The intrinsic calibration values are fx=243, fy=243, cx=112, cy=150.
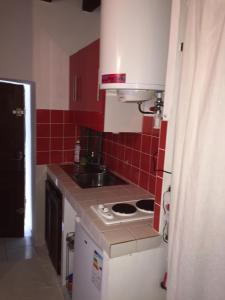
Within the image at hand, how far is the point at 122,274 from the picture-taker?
3.72 ft

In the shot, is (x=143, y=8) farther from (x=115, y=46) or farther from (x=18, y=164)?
(x=18, y=164)

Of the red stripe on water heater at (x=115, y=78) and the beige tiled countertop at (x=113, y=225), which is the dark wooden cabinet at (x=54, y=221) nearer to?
the beige tiled countertop at (x=113, y=225)

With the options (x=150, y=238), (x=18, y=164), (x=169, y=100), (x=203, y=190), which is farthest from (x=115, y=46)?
(x=18, y=164)

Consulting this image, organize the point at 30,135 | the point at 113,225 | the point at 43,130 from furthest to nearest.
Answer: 1. the point at 30,135
2. the point at 43,130
3. the point at 113,225

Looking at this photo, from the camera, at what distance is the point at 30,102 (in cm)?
230

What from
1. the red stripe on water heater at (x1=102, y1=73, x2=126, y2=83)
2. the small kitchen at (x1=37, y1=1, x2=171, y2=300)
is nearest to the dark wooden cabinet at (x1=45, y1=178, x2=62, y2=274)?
the small kitchen at (x1=37, y1=1, x2=171, y2=300)

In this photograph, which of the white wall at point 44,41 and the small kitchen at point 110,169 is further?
the white wall at point 44,41

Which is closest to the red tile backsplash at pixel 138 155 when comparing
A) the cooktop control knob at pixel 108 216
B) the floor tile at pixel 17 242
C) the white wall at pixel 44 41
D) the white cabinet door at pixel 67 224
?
the cooktop control knob at pixel 108 216

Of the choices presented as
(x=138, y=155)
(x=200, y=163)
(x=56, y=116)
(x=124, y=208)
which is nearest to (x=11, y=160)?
(x=56, y=116)

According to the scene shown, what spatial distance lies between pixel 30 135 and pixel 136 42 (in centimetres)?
160

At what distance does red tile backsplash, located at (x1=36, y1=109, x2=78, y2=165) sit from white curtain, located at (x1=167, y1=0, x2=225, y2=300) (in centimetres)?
149

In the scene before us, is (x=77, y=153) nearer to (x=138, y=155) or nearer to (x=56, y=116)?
(x=56, y=116)

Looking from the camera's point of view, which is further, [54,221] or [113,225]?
[54,221]

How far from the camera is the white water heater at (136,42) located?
114cm
